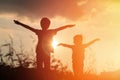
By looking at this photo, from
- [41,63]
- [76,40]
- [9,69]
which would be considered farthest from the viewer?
[76,40]

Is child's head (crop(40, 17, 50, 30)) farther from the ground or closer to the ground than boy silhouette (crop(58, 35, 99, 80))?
farther from the ground

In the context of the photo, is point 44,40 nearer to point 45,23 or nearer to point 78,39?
point 45,23

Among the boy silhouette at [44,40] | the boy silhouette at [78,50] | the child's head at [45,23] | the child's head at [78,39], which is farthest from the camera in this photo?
the boy silhouette at [78,50]

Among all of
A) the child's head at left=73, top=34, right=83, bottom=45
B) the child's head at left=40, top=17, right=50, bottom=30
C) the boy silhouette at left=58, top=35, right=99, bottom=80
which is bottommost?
the boy silhouette at left=58, top=35, right=99, bottom=80

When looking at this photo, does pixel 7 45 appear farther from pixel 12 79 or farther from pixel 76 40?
pixel 76 40

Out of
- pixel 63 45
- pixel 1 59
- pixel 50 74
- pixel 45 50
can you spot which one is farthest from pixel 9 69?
pixel 63 45

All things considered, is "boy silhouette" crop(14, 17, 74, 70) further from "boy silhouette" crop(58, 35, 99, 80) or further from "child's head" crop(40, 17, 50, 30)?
"boy silhouette" crop(58, 35, 99, 80)

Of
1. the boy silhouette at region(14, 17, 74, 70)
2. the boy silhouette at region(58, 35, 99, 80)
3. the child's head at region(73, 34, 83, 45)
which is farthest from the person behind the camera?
the boy silhouette at region(58, 35, 99, 80)

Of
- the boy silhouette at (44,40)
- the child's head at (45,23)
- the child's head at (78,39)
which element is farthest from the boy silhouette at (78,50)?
the child's head at (45,23)

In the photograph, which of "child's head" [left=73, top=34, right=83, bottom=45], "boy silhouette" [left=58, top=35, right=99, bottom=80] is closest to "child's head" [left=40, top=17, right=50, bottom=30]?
"boy silhouette" [left=58, top=35, right=99, bottom=80]

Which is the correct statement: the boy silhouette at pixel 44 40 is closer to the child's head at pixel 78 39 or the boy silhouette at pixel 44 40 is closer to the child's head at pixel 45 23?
the child's head at pixel 45 23

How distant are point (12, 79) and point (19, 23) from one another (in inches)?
140

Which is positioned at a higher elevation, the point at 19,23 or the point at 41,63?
the point at 19,23

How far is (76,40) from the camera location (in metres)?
14.8
